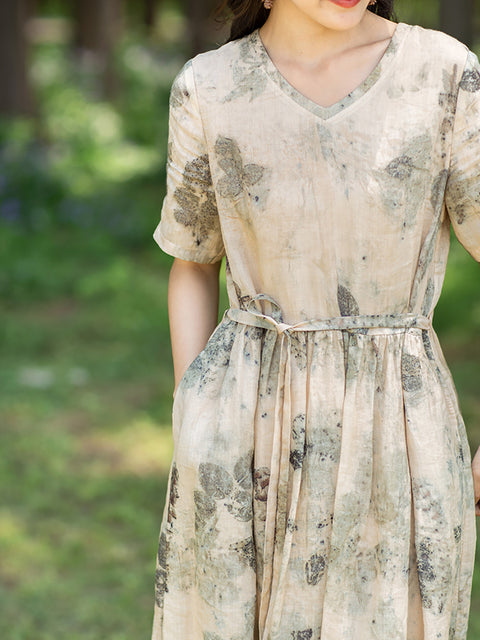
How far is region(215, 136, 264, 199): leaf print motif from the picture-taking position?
1.56 m

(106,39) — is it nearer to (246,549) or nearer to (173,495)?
(173,495)

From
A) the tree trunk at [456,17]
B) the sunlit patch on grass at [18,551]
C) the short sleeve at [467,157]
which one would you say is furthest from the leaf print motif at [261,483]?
the tree trunk at [456,17]

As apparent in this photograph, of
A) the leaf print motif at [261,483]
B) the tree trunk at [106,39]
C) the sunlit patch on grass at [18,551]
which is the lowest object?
the sunlit patch on grass at [18,551]

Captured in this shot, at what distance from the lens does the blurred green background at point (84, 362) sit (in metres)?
3.44

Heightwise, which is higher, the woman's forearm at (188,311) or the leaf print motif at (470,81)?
the leaf print motif at (470,81)

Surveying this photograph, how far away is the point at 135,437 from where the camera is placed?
4.55 metres

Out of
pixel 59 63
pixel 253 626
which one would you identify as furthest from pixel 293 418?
pixel 59 63

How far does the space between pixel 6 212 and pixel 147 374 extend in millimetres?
3609

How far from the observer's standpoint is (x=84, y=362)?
5496 millimetres

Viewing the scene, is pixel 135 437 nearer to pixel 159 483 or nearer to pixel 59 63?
pixel 159 483

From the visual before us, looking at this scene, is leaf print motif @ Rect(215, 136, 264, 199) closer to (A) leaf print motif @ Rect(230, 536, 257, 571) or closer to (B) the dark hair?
(B) the dark hair

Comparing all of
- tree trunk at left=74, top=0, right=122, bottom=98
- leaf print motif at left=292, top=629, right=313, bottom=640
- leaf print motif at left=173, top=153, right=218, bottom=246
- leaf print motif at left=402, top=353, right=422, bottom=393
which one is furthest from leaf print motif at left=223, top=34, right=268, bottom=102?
tree trunk at left=74, top=0, right=122, bottom=98

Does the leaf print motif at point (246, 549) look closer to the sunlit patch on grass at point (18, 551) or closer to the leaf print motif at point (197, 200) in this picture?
the leaf print motif at point (197, 200)

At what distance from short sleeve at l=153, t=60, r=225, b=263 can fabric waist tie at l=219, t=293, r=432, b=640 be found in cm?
18
